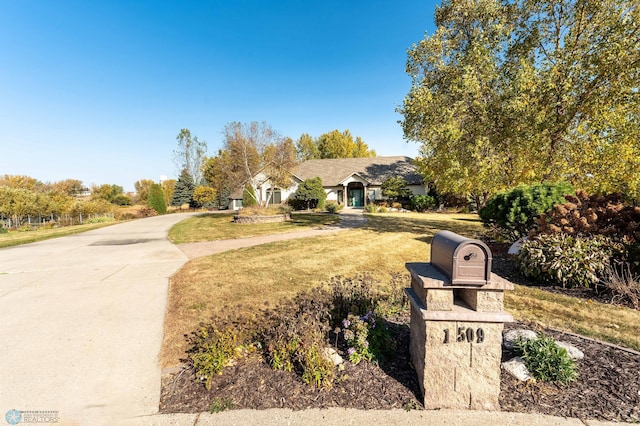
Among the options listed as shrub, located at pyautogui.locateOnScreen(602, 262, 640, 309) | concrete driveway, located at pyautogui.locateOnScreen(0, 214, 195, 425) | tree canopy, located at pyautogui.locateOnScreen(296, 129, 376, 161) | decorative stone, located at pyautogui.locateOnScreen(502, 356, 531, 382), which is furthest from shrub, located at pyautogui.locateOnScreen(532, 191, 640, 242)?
tree canopy, located at pyautogui.locateOnScreen(296, 129, 376, 161)

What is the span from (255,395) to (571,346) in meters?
3.72

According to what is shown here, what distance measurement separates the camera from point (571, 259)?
561cm

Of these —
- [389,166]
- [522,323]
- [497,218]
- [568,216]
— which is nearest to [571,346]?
[522,323]

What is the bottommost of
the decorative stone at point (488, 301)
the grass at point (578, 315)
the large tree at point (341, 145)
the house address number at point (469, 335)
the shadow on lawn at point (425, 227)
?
the grass at point (578, 315)

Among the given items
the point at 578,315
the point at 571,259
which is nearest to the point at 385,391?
the point at 578,315

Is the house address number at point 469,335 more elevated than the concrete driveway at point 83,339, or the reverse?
the house address number at point 469,335

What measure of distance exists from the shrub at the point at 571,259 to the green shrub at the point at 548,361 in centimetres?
340

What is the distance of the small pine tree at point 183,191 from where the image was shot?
4466cm

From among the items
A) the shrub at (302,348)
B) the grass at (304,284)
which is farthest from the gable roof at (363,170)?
the shrub at (302,348)

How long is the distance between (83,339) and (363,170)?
31338mm

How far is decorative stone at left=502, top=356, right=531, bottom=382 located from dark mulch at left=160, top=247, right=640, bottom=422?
0.06 metres

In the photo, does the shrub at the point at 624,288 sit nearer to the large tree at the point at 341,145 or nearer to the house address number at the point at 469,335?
the house address number at the point at 469,335

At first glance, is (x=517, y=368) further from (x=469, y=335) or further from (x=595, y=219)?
(x=595, y=219)

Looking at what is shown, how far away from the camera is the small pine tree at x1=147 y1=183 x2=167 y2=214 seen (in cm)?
3400
